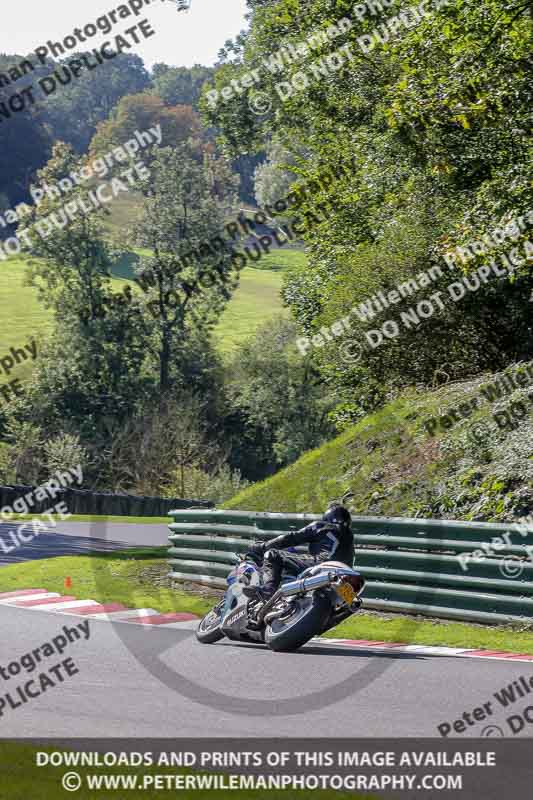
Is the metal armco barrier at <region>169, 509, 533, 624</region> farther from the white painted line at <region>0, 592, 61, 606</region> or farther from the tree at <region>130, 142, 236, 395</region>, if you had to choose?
the tree at <region>130, 142, 236, 395</region>

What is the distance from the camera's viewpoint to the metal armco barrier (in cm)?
1209

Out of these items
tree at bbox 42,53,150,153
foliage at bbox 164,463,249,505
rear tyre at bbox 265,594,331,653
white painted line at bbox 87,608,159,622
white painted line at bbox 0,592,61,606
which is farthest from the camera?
tree at bbox 42,53,150,153

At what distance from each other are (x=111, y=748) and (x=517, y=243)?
39.0ft

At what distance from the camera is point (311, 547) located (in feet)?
34.9

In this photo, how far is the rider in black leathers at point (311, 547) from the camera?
10.5 metres

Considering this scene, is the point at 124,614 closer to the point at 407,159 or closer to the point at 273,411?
the point at 407,159

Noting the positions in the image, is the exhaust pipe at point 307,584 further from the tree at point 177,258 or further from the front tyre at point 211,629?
the tree at point 177,258

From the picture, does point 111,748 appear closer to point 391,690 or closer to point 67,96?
point 391,690

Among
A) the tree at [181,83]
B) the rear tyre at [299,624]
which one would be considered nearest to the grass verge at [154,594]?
the rear tyre at [299,624]

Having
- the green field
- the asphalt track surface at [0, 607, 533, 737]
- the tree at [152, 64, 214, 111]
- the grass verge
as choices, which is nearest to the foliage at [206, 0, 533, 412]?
the grass verge

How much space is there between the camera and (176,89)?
590 feet

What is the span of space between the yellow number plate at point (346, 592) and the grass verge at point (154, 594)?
1.82 metres

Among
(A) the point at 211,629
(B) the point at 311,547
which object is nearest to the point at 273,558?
(B) the point at 311,547

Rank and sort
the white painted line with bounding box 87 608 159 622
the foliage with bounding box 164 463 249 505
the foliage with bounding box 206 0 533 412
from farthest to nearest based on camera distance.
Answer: the foliage with bounding box 164 463 249 505 → the foliage with bounding box 206 0 533 412 → the white painted line with bounding box 87 608 159 622
